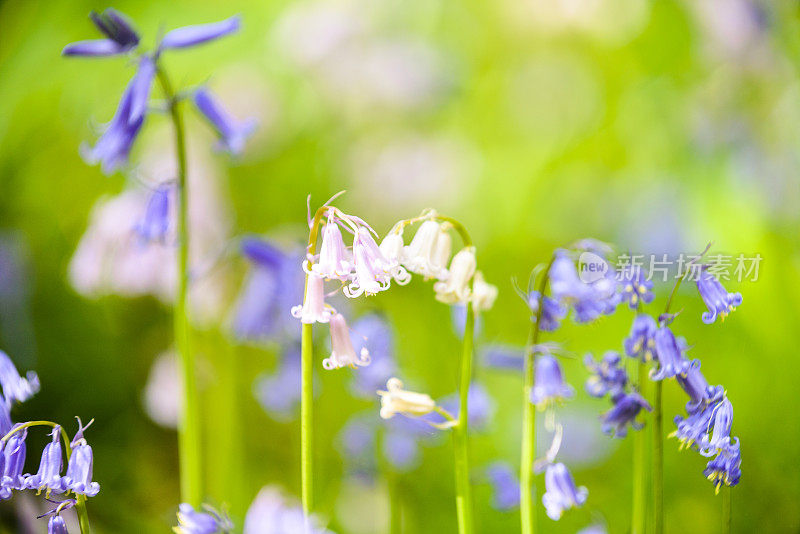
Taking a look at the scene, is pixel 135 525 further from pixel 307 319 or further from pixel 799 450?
pixel 799 450

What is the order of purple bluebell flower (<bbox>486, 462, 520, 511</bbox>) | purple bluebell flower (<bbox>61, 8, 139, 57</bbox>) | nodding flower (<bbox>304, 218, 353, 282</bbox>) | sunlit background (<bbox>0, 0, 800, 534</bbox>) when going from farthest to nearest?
sunlit background (<bbox>0, 0, 800, 534</bbox>) → purple bluebell flower (<bbox>486, 462, 520, 511</bbox>) → purple bluebell flower (<bbox>61, 8, 139, 57</bbox>) → nodding flower (<bbox>304, 218, 353, 282</bbox>)

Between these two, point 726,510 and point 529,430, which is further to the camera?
point 726,510

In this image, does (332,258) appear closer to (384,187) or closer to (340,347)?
(340,347)

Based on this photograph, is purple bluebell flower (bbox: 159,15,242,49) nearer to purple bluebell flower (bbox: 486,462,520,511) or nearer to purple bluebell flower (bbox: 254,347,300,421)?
purple bluebell flower (bbox: 254,347,300,421)

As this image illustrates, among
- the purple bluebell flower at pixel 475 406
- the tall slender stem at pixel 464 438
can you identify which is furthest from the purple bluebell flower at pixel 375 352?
the tall slender stem at pixel 464 438

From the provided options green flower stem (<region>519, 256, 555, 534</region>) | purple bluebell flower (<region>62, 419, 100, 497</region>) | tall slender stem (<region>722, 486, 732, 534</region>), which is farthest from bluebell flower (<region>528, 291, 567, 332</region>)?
purple bluebell flower (<region>62, 419, 100, 497</region>)

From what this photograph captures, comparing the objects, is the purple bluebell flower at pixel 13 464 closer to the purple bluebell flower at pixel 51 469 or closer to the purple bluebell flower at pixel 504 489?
the purple bluebell flower at pixel 51 469

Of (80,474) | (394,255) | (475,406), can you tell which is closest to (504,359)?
(475,406)
